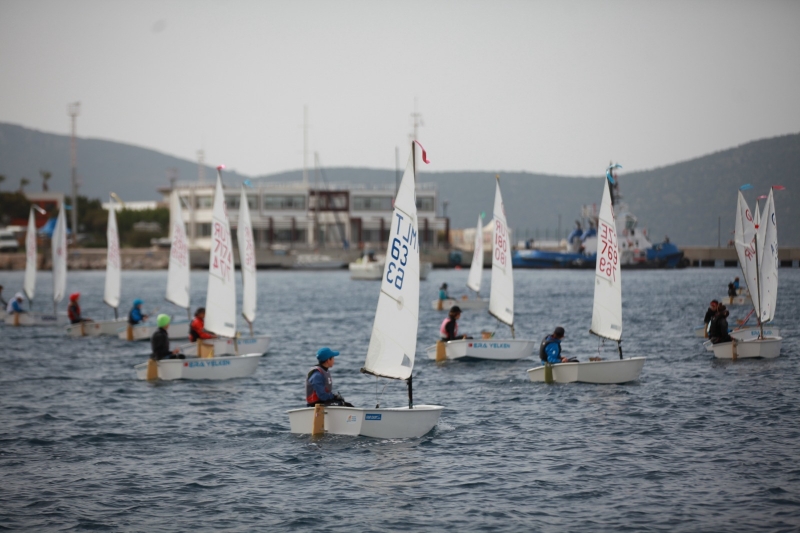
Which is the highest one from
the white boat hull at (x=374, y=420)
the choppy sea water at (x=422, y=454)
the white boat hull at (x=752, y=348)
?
the white boat hull at (x=752, y=348)

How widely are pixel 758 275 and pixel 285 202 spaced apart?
12983cm

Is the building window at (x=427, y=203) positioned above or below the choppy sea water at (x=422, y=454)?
above

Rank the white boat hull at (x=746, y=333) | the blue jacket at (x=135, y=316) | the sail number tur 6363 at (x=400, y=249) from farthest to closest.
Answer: the blue jacket at (x=135, y=316)
the white boat hull at (x=746, y=333)
the sail number tur 6363 at (x=400, y=249)

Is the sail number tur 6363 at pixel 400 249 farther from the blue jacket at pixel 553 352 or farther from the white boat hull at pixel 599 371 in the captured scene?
the white boat hull at pixel 599 371

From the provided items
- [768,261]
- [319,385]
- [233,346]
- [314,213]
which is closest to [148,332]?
[233,346]

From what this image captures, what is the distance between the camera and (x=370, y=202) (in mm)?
159250

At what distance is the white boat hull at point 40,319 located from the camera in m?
52.2

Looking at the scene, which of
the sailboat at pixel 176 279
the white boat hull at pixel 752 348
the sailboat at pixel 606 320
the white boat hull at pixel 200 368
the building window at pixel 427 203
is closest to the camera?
the sailboat at pixel 606 320

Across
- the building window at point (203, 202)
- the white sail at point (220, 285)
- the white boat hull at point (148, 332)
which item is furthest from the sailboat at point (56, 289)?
the building window at point (203, 202)

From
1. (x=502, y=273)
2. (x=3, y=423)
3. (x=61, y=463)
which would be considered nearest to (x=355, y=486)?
A: (x=61, y=463)

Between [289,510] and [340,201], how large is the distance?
5695 inches

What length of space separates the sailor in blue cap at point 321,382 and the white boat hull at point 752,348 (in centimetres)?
1854

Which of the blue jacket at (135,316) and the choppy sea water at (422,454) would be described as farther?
the blue jacket at (135,316)

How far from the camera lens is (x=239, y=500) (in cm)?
1689
